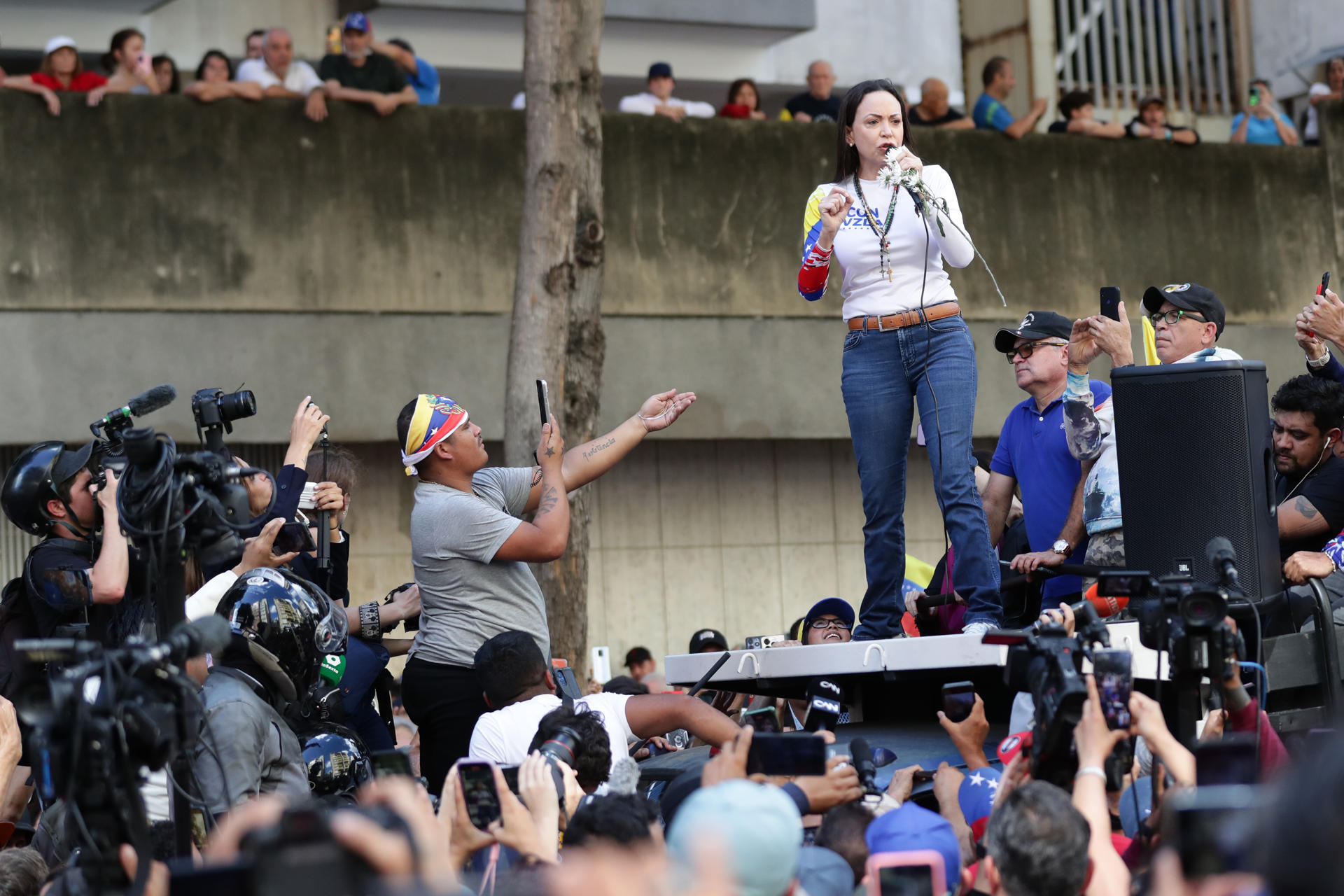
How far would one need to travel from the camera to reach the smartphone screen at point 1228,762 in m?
3.50

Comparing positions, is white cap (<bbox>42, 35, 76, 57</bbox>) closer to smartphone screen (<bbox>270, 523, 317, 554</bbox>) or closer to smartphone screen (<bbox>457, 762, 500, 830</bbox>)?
smartphone screen (<bbox>270, 523, 317, 554</bbox>)

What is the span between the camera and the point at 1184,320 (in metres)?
6.37

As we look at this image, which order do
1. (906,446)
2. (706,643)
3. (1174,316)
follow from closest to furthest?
(906,446)
(1174,316)
(706,643)

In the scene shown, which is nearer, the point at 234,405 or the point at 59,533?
the point at 234,405

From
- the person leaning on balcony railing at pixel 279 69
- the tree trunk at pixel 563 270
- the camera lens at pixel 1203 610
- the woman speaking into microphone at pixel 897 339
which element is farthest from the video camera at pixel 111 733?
the person leaning on balcony railing at pixel 279 69

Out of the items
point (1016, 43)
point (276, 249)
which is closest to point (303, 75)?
point (276, 249)

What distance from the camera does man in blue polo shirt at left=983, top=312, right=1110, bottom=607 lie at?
21.7ft

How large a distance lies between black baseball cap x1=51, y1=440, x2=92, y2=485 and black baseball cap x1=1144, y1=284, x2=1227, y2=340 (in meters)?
4.02

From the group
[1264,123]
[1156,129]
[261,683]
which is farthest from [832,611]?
[1264,123]

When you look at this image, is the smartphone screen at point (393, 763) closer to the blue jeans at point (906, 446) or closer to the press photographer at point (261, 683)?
the press photographer at point (261, 683)

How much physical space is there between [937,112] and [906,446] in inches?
319

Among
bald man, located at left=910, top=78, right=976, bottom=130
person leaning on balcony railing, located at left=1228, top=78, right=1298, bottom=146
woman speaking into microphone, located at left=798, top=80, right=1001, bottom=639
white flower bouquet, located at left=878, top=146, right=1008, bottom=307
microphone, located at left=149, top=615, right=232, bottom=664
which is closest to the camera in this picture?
microphone, located at left=149, top=615, right=232, bottom=664

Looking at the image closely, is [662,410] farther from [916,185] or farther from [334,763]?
[334,763]

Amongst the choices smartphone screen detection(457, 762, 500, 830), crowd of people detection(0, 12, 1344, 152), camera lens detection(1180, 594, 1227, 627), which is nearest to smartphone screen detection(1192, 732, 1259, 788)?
camera lens detection(1180, 594, 1227, 627)
